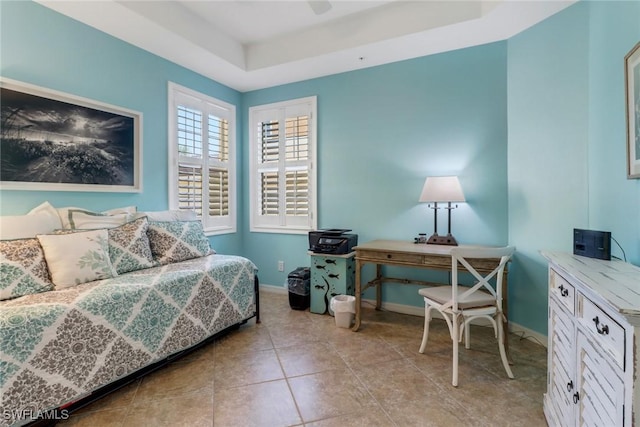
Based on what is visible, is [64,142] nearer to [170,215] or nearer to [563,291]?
[170,215]

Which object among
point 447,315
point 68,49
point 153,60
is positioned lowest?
point 447,315

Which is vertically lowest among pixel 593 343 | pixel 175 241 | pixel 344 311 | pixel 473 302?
pixel 344 311

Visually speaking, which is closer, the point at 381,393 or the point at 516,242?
the point at 381,393

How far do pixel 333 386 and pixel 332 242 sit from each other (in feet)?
4.71

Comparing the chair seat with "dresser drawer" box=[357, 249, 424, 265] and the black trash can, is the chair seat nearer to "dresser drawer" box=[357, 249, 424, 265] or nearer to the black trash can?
"dresser drawer" box=[357, 249, 424, 265]

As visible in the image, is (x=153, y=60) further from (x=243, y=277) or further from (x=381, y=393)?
(x=381, y=393)

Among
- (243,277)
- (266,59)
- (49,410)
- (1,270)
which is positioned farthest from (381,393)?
(266,59)

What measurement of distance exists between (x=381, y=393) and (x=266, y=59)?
10.7ft

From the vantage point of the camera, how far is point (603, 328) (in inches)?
40.8

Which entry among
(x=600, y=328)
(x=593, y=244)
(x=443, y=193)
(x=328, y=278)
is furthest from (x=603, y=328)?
A: (x=328, y=278)

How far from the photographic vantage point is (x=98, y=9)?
7.59ft

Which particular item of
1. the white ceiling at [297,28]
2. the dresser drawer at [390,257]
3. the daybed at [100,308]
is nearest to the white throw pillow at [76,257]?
the daybed at [100,308]

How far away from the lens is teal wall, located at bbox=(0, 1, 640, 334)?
207cm

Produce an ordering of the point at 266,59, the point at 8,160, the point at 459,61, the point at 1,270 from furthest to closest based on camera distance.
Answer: the point at 266,59, the point at 459,61, the point at 8,160, the point at 1,270
